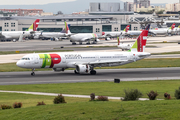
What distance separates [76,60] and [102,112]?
39.1 m

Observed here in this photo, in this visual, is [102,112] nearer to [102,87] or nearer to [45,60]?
[102,87]

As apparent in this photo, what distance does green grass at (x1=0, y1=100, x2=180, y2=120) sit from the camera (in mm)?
21172

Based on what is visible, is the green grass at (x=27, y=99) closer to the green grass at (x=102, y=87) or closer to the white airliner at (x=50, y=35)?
the green grass at (x=102, y=87)

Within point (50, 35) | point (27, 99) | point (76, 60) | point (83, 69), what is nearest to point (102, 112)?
point (27, 99)

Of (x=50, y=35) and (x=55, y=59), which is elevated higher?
(x=50, y=35)

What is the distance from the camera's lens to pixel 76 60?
61344 millimetres

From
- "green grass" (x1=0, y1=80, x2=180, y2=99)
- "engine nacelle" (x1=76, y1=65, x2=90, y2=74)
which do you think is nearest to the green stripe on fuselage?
"engine nacelle" (x1=76, y1=65, x2=90, y2=74)

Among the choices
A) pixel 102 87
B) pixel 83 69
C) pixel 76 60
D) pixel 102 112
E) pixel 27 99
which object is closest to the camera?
pixel 102 112

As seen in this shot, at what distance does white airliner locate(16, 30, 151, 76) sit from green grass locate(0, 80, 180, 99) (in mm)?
10372

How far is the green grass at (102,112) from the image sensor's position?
2117 centimetres

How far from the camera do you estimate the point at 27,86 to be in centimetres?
4706

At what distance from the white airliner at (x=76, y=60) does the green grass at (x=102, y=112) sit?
3285 centimetres

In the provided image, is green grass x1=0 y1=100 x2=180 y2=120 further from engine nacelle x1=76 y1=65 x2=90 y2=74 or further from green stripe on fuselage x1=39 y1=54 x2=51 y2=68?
engine nacelle x1=76 y1=65 x2=90 y2=74

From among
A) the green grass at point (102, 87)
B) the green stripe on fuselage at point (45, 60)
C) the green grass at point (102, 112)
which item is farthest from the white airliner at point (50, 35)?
the green grass at point (102, 112)
